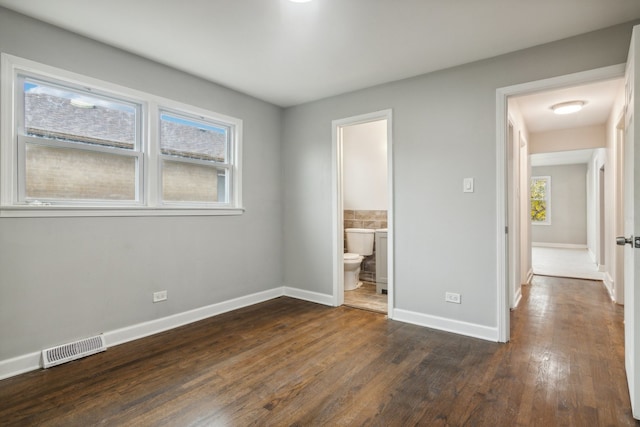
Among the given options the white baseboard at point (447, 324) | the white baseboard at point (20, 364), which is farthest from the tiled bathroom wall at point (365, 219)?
the white baseboard at point (20, 364)

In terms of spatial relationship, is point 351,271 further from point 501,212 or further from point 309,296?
point 501,212

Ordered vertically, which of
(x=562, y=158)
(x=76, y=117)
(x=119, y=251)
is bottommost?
(x=119, y=251)

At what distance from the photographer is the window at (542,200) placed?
10.3 m

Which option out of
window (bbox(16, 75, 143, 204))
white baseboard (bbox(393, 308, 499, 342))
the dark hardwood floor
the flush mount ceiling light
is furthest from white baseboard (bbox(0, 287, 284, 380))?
the flush mount ceiling light

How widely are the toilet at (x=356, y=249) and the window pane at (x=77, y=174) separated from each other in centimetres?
287

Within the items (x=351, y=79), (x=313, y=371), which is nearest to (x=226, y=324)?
(x=313, y=371)

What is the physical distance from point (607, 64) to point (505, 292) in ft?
6.16

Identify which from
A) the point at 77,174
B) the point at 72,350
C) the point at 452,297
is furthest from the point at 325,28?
the point at 72,350

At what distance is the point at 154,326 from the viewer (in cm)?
305

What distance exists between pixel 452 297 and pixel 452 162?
1.25 m

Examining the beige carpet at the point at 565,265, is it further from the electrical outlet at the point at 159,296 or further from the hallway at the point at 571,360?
the electrical outlet at the point at 159,296

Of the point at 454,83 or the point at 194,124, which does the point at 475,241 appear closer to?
the point at 454,83

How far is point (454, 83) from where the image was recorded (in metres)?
3.10

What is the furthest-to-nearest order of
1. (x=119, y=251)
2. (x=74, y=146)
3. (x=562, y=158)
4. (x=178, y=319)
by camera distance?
(x=562, y=158)
(x=178, y=319)
(x=119, y=251)
(x=74, y=146)
